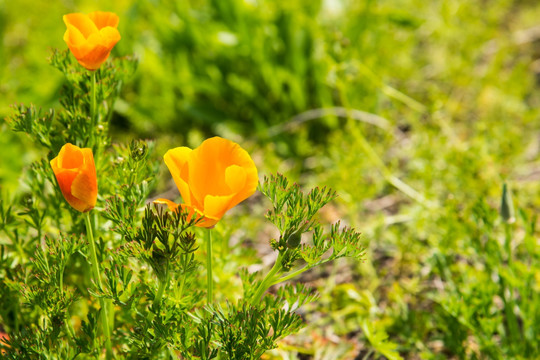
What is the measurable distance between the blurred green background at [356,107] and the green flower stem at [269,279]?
2.32 ft

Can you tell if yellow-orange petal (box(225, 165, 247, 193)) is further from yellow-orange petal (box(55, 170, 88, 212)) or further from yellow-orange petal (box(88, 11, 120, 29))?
yellow-orange petal (box(88, 11, 120, 29))

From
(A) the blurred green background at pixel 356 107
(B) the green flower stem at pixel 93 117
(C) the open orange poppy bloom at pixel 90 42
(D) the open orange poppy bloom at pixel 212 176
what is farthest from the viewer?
(A) the blurred green background at pixel 356 107

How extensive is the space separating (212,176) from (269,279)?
0.24 meters

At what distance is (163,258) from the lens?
1.02 m

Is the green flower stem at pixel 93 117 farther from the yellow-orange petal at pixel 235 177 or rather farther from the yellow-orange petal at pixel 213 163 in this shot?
the yellow-orange petal at pixel 235 177

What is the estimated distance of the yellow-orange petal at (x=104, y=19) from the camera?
1160 mm

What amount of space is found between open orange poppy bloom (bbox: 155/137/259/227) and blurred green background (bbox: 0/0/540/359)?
897mm

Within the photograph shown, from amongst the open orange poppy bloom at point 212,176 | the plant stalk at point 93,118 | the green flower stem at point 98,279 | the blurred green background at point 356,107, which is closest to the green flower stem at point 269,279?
the open orange poppy bloom at point 212,176

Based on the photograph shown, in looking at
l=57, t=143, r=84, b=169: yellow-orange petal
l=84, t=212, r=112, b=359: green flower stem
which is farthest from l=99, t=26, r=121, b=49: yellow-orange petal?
l=84, t=212, r=112, b=359: green flower stem

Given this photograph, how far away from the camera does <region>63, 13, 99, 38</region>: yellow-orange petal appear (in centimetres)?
115

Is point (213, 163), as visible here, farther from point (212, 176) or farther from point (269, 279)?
point (269, 279)

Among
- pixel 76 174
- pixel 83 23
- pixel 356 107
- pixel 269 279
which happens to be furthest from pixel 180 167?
pixel 356 107

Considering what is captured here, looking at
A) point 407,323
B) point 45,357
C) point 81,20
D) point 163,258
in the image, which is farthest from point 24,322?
point 407,323

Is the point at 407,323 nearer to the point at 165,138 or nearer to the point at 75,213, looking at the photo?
the point at 75,213
